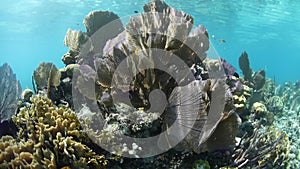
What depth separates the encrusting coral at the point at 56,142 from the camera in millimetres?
3107

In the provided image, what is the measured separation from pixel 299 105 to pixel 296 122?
377 centimetres

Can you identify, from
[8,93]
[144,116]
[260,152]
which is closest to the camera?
[144,116]

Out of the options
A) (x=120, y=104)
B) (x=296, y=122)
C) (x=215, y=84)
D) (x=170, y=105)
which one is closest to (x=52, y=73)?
(x=120, y=104)

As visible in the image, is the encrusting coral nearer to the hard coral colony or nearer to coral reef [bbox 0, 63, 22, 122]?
the hard coral colony

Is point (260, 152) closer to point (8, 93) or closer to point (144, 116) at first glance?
point (144, 116)

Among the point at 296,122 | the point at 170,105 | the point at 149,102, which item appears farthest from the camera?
the point at 296,122

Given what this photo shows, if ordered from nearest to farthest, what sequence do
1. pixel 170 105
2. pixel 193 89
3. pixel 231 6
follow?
pixel 193 89, pixel 170 105, pixel 231 6

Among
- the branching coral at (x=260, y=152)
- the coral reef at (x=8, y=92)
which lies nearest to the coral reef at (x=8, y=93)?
the coral reef at (x=8, y=92)

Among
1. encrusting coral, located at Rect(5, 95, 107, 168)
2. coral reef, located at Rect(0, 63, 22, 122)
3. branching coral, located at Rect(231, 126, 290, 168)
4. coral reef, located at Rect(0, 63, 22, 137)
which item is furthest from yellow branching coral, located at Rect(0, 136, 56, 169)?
branching coral, located at Rect(231, 126, 290, 168)

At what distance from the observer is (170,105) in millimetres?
3275

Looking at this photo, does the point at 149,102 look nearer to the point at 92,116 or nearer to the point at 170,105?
the point at 170,105

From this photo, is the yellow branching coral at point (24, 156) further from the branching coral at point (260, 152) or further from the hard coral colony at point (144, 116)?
the branching coral at point (260, 152)

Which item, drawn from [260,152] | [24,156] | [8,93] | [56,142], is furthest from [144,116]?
[8,93]

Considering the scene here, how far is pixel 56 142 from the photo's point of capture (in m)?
3.18
